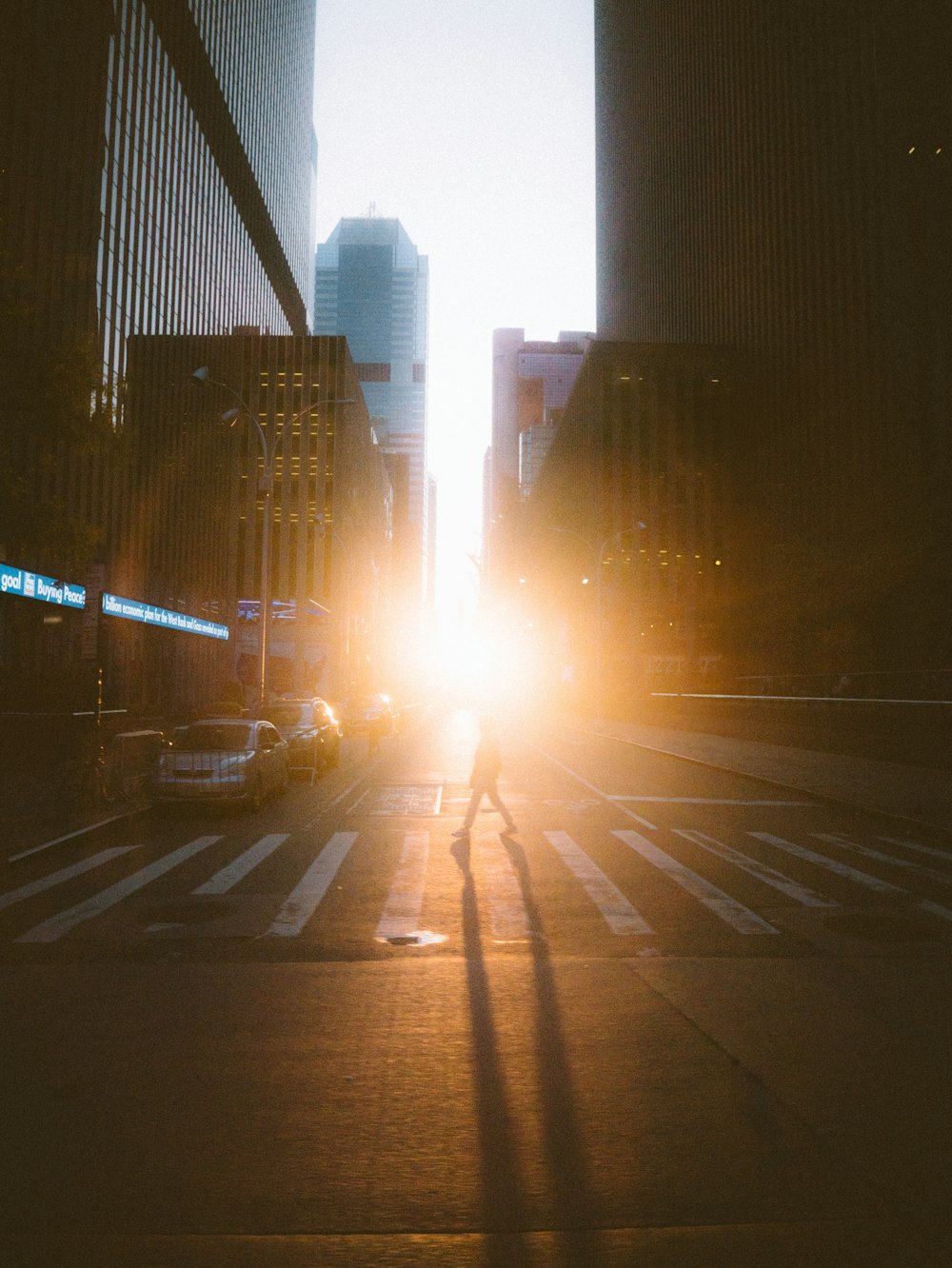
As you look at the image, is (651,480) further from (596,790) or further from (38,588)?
(596,790)

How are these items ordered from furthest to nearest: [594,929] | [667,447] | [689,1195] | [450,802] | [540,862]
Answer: [667,447] < [450,802] < [540,862] < [594,929] < [689,1195]

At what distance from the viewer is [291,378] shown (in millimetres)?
101000

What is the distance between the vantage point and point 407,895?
9812 mm

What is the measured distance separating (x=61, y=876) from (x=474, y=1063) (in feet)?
23.2

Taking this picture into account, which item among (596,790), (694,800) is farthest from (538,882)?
(596,790)

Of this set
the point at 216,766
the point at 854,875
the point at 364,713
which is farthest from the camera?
the point at 364,713

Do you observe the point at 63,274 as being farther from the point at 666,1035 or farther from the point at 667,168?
the point at 667,168

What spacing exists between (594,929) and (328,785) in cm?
1382

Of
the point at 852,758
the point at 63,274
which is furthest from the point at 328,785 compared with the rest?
the point at 63,274

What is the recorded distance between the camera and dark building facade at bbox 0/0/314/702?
1752 centimetres

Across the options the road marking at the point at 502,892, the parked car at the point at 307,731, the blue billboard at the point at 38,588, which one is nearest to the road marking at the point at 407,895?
the road marking at the point at 502,892

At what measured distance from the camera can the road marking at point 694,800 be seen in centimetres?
1802

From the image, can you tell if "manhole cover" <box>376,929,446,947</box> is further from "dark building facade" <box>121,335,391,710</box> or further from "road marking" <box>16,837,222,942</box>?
"dark building facade" <box>121,335,391,710</box>

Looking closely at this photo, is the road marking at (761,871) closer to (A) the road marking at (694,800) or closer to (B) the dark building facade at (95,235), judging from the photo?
(A) the road marking at (694,800)
